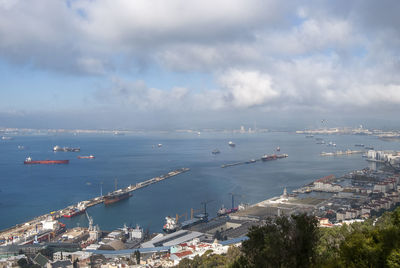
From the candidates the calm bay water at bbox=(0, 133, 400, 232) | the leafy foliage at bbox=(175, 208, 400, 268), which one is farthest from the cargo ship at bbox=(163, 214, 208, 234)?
the leafy foliage at bbox=(175, 208, 400, 268)

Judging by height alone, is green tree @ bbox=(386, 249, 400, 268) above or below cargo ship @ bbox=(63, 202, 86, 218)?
above

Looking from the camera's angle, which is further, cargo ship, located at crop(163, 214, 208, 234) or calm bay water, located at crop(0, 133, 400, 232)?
calm bay water, located at crop(0, 133, 400, 232)

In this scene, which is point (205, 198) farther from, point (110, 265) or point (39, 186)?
point (39, 186)

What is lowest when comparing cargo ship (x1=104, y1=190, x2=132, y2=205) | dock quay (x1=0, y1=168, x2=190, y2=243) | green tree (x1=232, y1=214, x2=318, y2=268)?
dock quay (x1=0, y1=168, x2=190, y2=243)

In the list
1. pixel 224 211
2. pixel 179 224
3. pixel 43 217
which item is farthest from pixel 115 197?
pixel 224 211

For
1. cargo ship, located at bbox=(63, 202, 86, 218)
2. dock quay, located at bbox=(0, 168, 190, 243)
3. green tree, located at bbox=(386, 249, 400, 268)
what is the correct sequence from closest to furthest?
1. green tree, located at bbox=(386, 249, 400, 268)
2. dock quay, located at bbox=(0, 168, 190, 243)
3. cargo ship, located at bbox=(63, 202, 86, 218)

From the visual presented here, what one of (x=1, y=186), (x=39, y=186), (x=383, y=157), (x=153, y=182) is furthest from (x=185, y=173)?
(x=383, y=157)

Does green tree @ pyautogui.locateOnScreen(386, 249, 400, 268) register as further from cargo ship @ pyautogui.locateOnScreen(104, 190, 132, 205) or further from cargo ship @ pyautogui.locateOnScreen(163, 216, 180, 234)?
cargo ship @ pyautogui.locateOnScreen(104, 190, 132, 205)

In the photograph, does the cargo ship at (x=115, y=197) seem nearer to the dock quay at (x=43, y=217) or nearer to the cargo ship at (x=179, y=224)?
the dock quay at (x=43, y=217)

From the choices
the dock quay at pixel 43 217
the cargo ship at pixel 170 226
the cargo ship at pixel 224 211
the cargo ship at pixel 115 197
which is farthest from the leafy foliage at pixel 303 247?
the cargo ship at pixel 115 197
